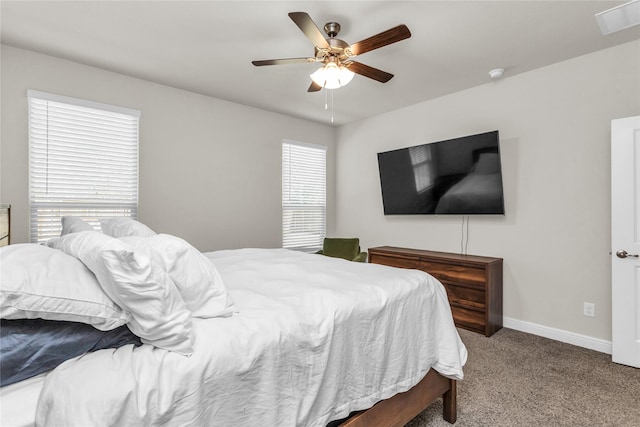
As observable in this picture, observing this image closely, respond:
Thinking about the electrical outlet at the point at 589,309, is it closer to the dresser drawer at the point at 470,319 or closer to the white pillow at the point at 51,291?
the dresser drawer at the point at 470,319

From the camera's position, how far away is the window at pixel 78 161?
113 inches

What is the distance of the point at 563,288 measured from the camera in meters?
3.09

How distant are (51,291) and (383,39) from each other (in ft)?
7.06

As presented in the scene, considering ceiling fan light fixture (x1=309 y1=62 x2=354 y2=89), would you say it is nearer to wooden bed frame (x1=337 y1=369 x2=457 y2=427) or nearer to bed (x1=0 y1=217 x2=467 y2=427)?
bed (x1=0 y1=217 x2=467 y2=427)

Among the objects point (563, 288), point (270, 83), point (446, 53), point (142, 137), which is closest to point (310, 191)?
point (270, 83)

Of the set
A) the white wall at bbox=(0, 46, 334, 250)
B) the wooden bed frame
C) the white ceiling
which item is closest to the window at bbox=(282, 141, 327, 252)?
the white wall at bbox=(0, 46, 334, 250)

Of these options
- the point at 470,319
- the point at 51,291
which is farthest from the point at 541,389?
the point at 51,291

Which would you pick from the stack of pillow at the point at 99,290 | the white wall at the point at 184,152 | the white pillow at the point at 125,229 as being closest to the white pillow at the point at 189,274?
the stack of pillow at the point at 99,290

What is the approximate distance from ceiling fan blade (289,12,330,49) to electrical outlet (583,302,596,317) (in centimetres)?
326

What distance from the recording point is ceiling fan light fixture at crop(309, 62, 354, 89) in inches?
92.4

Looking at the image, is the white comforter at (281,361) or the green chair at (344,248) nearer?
the white comforter at (281,361)

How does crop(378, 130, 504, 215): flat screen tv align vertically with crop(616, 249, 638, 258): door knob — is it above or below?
above

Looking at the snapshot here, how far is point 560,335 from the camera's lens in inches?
121

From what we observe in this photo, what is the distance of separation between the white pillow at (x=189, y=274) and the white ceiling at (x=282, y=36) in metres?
1.86
